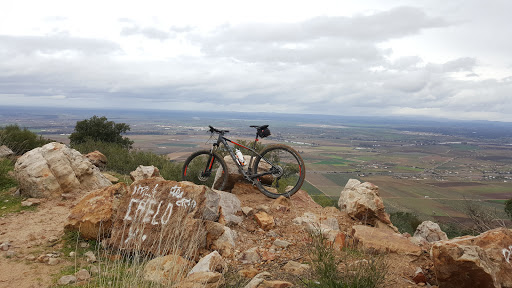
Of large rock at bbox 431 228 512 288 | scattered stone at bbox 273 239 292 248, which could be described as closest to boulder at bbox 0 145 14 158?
scattered stone at bbox 273 239 292 248

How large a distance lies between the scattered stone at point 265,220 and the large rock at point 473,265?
3.44 m

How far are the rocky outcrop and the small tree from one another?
24.6 meters

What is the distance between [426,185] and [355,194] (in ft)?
156

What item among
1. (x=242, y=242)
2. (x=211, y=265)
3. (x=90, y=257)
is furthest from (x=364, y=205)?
(x=90, y=257)

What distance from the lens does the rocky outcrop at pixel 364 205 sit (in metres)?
8.09

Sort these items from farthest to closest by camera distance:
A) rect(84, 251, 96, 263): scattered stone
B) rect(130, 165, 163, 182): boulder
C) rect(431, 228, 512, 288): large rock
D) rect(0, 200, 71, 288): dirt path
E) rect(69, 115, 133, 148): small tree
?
rect(69, 115, 133, 148): small tree, rect(130, 165, 163, 182): boulder, rect(84, 251, 96, 263): scattered stone, rect(0, 200, 71, 288): dirt path, rect(431, 228, 512, 288): large rock

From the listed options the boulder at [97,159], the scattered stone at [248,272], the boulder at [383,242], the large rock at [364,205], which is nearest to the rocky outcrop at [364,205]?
the large rock at [364,205]

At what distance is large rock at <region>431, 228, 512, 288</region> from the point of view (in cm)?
394

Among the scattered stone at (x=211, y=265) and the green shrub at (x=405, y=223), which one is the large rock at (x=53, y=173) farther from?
the green shrub at (x=405, y=223)

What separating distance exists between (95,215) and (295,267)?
4174 mm

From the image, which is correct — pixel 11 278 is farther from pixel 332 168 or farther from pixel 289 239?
pixel 332 168

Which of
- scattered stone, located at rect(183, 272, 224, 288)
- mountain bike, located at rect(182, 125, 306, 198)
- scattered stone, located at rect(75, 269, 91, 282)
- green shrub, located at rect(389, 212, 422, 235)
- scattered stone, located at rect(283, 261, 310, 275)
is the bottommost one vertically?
green shrub, located at rect(389, 212, 422, 235)

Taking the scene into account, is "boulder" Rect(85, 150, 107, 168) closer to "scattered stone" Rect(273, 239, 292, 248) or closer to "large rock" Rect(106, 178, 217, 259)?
"large rock" Rect(106, 178, 217, 259)

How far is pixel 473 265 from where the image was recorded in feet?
12.9
